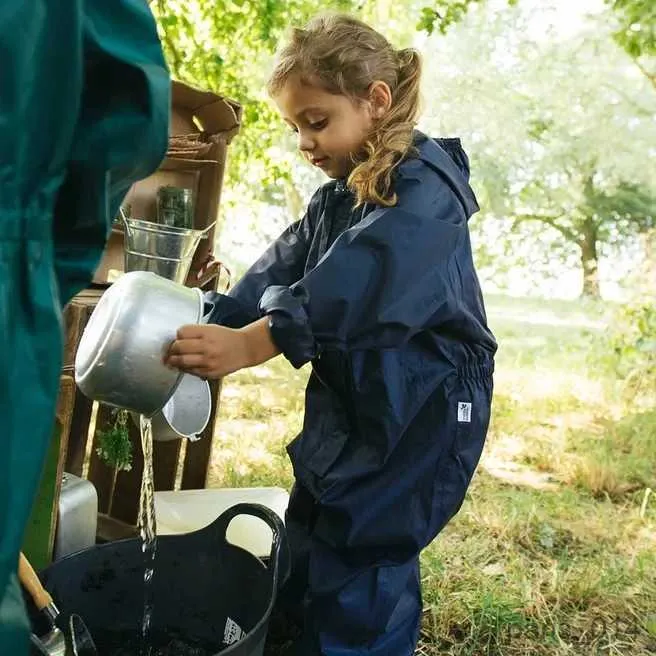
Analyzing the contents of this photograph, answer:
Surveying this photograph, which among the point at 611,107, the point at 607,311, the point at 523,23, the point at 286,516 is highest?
the point at 523,23

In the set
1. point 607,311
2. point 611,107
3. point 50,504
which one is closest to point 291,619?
point 50,504

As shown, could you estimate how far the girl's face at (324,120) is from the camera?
1.68 m

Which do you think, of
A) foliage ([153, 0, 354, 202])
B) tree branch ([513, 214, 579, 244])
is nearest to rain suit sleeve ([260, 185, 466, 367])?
foliage ([153, 0, 354, 202])

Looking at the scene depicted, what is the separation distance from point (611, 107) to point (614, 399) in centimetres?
406

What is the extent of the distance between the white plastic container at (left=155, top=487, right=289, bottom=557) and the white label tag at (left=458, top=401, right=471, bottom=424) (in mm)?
674

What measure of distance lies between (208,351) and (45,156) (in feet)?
2.50

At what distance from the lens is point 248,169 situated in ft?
15.2

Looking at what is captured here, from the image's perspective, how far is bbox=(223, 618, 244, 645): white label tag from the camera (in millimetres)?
1667

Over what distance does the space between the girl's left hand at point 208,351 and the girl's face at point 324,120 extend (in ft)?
1.72

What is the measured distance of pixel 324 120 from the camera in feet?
5.57

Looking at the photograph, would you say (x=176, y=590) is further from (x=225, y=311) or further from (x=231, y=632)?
(x=225, y=311)

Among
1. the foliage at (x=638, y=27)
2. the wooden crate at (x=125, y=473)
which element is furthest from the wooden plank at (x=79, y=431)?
the foliage at (x=638, y=27)

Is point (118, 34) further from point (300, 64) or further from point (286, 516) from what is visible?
point (286, 516)

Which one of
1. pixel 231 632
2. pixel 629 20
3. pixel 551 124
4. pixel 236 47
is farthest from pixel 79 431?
pixel 551 124
